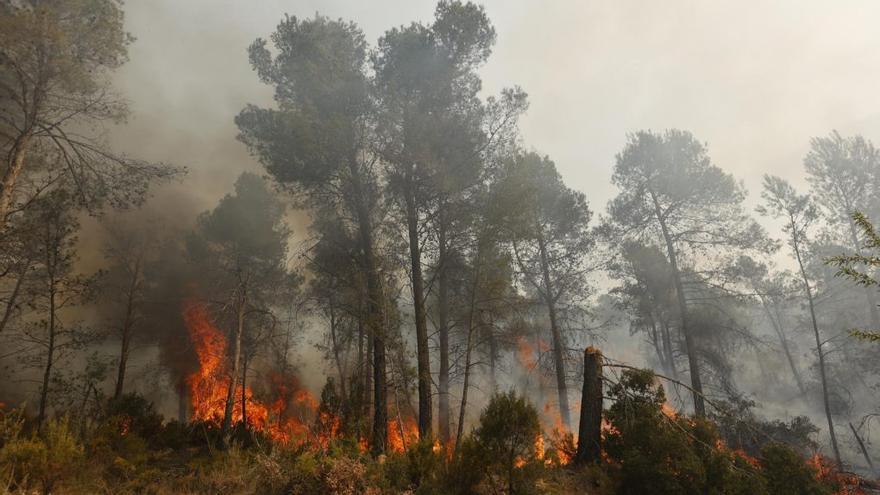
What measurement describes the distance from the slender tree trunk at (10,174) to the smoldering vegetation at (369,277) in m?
0.04

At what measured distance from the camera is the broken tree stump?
27.3 feet

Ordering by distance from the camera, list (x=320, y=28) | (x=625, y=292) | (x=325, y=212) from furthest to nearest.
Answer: (x=625, y=292)
(x=325, y=212)
(x=320, y=28)

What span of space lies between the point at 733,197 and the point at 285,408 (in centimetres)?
2251

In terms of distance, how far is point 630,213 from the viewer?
1728 cm

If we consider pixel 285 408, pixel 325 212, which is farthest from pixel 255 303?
pixel 325 212

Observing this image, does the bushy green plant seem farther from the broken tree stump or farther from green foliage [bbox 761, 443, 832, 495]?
green foliage [bbox 761, 443, 832, 495]

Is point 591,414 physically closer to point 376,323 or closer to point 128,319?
point 376,323

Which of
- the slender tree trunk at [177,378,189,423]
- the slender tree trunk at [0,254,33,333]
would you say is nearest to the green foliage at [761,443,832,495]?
the slender tree trunk at [0,254,33,333]

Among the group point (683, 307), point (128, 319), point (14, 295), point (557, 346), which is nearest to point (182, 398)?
point (128, 319)

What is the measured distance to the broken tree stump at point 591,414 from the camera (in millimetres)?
8312

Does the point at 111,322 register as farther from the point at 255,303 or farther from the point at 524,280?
the point at 524,280

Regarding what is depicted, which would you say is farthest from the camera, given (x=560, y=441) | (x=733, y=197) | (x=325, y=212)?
(x=733, y=197)

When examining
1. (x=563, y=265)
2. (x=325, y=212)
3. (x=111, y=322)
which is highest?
(x=325, y=212)

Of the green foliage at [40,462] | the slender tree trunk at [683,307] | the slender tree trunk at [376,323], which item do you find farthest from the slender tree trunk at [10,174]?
the slender tree trunk at [683,307]
